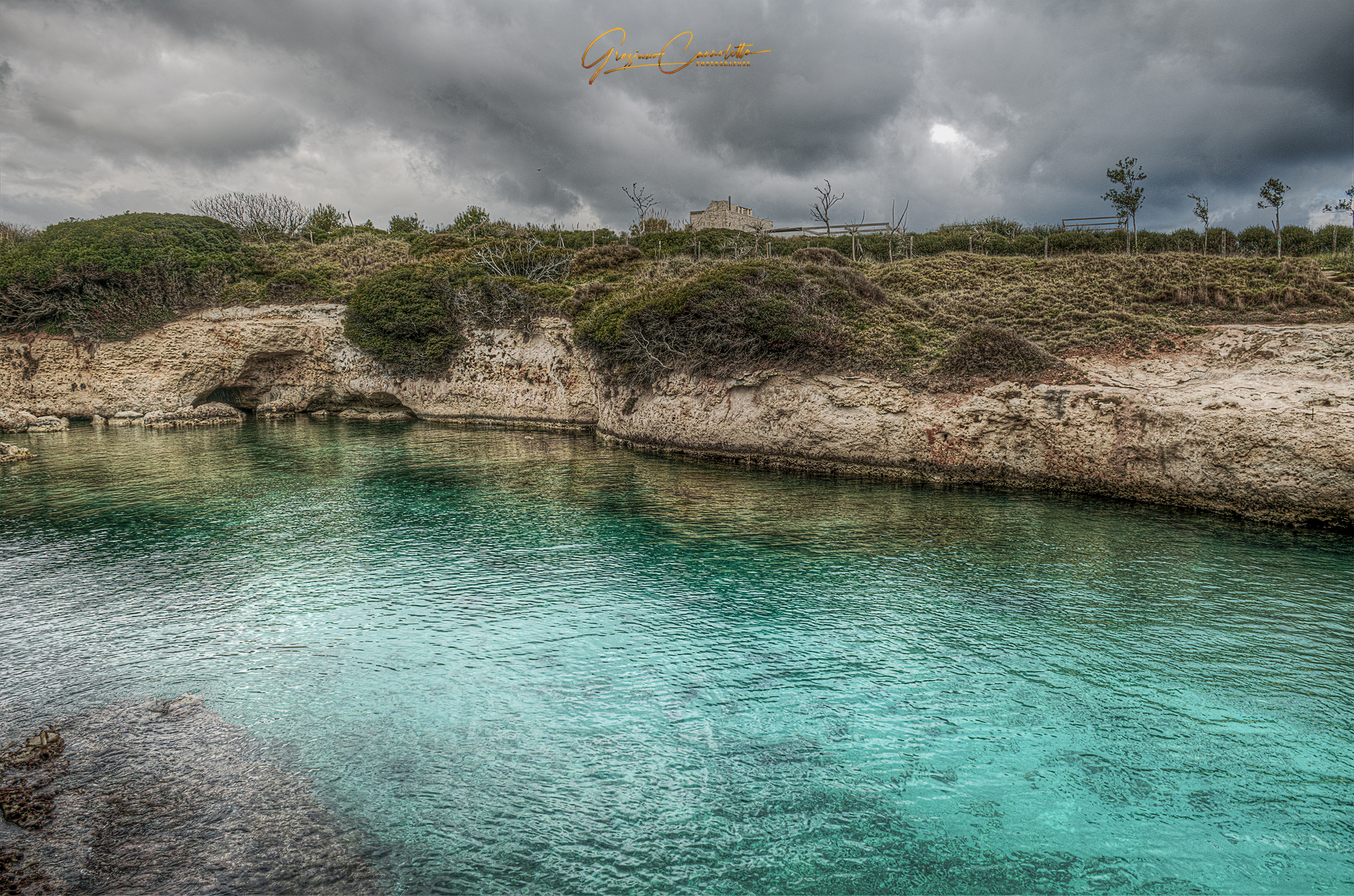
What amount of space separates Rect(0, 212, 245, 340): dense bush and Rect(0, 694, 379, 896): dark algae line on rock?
4106 cm

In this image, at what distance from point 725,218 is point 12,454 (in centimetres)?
5275

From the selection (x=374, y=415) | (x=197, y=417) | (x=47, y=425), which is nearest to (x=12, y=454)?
(x=47, y=425)

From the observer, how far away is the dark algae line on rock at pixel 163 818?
5.28 m

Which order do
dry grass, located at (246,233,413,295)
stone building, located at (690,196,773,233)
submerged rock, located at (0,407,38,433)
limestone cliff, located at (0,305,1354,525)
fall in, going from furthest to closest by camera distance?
1. stone building, located at (690,196,773,233)
2. dry grass, located at (246,233,413,295)
3. submerged rock, located at (0,407,38,433)
4. limestone cliff, located at (0,305,1354,525)

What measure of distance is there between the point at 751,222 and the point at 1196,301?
46.2 metres

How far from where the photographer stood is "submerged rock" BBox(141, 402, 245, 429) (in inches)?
1406

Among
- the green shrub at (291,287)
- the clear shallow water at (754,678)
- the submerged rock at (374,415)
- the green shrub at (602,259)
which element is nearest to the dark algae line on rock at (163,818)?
the clear shallow water at (754,678)

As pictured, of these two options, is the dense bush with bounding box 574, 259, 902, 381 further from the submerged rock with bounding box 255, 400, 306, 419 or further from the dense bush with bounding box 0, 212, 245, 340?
the dense bush with bounding box 0, 212, 245, 340

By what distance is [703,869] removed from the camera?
5.54 m

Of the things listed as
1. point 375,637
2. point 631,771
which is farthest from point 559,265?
point 631,771

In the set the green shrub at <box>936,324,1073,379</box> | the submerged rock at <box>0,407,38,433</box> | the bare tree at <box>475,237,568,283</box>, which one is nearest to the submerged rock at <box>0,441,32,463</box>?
the submerged rock at <box>0,407,38,433</box>

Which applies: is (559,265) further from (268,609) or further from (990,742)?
(990,742)

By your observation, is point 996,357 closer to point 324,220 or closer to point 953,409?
point 953,409

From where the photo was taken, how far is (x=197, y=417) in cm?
3716
